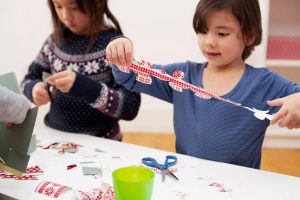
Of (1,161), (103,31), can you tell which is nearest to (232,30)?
(103,31)

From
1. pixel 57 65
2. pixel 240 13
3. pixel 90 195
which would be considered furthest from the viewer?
pixel 57 65

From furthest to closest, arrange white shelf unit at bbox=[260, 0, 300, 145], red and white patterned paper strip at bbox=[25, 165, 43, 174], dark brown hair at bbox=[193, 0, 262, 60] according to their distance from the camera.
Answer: white shelf unit at bbox=[260, 0, 300, 145]
dark brown hair at bbox=[193, 0, 262, 60]
red and white patterned paper strip at bbox=[25, 165, 43, 174]

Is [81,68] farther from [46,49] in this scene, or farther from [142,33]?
[142,33]

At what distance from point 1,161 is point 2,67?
6.63 feet

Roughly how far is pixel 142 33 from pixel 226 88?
1564mm

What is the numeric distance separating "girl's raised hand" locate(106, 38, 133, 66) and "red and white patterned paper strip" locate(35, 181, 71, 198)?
0.32 meters

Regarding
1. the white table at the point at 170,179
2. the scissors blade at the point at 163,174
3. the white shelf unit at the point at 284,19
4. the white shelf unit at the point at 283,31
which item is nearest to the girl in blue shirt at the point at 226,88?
the white table at the point at 170,179

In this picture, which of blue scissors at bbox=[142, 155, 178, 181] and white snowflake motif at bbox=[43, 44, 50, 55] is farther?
white snowflake motif at bbox=[43, 44, 50, 55]

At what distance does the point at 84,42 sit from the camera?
134 cm

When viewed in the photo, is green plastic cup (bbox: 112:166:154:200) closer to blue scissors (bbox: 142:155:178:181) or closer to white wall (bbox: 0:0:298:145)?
blue scissors (bbox: 142:155:178:181)

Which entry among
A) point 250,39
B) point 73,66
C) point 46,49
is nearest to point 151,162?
point 250,39

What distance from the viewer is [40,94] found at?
1186 millimetres

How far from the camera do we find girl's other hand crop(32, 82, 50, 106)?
46.6 inches

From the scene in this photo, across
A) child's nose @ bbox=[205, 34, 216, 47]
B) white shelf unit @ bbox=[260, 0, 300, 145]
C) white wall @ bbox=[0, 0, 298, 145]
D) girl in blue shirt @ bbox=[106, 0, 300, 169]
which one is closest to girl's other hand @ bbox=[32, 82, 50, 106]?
girl in blue shirt @ bbox=[106, 0, 300, 169]
